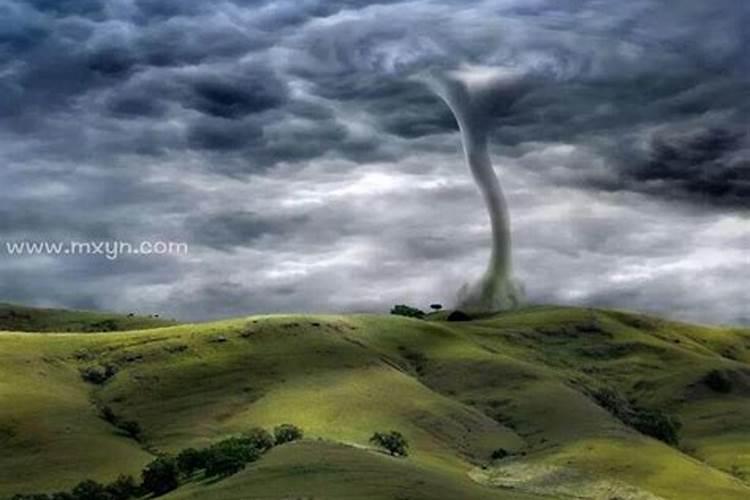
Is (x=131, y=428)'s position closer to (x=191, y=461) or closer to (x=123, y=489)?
(x=123, y=489)

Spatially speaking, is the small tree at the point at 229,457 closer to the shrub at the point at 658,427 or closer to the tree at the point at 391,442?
the tree at the point at 391,442

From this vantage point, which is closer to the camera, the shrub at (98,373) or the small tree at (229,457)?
the small tree at (229,457)

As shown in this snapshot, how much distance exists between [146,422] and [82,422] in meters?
8.21

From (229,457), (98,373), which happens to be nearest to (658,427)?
(98,373)

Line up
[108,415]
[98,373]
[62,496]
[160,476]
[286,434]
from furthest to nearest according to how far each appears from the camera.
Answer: [98,373], [108,415], [286,434], [62,496], [160,476]

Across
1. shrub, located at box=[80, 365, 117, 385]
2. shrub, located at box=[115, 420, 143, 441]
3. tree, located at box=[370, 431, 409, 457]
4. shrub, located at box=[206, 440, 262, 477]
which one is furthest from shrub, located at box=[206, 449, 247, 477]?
shrub, located at box=[80, 365, 117, 385]

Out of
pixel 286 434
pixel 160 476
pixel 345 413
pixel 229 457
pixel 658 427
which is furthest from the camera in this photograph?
pixel 658 427

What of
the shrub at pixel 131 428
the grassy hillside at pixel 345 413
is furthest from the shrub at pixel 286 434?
the shrub at pixel 131 428

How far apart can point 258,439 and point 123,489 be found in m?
15.4

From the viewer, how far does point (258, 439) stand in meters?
115

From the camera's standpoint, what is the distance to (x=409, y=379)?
17000 cm

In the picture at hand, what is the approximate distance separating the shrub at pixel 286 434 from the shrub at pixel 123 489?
15724 mm

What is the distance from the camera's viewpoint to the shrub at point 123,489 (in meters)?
105

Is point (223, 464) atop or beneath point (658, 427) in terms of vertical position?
beneath
